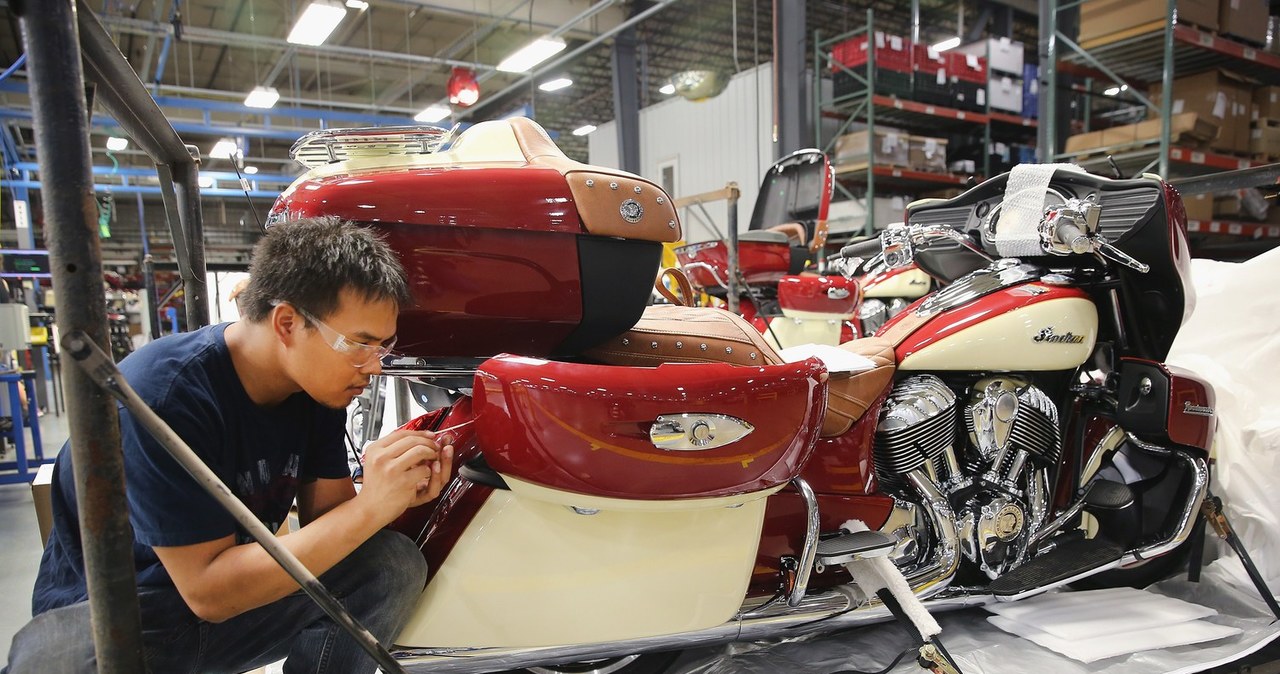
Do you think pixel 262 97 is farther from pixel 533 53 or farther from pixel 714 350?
pixel 714 350

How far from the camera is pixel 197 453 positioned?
97cm

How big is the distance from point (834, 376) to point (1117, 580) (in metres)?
1.23

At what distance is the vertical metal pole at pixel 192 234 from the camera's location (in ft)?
5.32

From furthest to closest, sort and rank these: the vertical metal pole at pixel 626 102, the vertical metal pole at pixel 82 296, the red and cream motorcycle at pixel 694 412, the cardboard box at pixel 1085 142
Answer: the vertical metal pole at pixel 626 102 → the cardboard box at pixel 1085 142 → the red and cream motorcycle at pixel 694 412 → the vertical metal pole at pixel 82 296

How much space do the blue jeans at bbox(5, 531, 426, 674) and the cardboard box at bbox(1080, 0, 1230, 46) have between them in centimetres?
543

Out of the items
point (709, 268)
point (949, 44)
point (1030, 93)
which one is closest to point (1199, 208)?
point (1030, 93)

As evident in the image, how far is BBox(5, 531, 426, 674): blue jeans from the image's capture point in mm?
1003

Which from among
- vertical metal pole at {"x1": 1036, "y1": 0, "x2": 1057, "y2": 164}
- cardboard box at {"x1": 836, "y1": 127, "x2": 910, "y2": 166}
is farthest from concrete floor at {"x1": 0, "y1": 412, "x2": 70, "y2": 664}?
cardboard box at {"x1": 836, "y1": 127, "x2": 910, "y2": 166}

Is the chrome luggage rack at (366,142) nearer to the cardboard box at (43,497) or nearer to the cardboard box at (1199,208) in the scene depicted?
the cardboard box at (43,497)

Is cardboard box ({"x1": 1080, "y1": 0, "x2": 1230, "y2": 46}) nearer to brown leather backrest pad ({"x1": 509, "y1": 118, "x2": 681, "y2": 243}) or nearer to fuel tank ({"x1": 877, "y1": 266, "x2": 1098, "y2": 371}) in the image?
fuel tank ({"x1": 877, "y1": 266, "x2": 1098, "y2": 371})

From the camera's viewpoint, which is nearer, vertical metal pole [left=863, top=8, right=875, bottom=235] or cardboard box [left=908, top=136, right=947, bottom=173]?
vertical metal pole [left=863, top=8, right=875, bottom=235]

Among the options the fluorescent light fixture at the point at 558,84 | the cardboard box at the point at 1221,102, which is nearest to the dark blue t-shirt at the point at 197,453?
the cardboard box at the point at 1221,102

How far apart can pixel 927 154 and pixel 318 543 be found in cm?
671

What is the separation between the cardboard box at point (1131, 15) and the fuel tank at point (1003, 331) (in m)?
3.98
